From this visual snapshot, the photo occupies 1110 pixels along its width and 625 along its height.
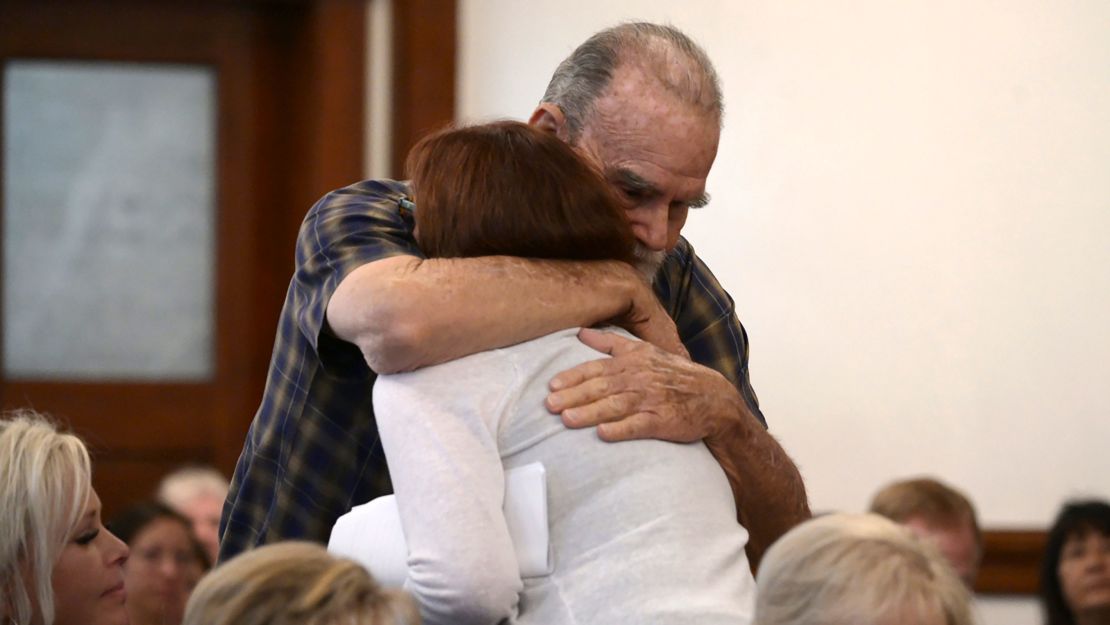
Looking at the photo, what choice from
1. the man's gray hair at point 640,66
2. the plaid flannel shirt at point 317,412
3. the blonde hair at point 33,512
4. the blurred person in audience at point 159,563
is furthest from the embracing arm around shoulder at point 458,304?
the blurred person in audience at point 159,563

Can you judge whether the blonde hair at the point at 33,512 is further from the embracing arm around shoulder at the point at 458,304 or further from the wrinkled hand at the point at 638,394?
the wrinkled hand at the point at 638,394

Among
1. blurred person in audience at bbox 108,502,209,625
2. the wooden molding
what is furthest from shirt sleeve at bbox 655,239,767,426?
the wooden molding

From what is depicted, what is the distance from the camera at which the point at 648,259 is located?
2025 mm

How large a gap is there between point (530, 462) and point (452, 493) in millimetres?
104

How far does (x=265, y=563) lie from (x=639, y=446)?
1.22 ft

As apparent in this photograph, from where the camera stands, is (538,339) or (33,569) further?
(33,569)

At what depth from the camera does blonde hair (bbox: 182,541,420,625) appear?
4.74 feet

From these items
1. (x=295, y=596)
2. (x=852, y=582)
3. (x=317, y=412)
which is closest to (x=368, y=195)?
(x=317, y=412)

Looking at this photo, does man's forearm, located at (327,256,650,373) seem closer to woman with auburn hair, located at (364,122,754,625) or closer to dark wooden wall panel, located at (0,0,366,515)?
woman with auburn hair, located at (364,122,754,625)

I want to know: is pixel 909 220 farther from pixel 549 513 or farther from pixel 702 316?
pixel 549 513

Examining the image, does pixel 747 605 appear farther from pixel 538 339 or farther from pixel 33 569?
pixel 33 569

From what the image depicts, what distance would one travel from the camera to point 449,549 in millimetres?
1474

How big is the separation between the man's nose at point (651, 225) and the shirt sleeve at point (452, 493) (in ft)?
1.59

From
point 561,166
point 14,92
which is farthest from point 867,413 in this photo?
point 561,166
